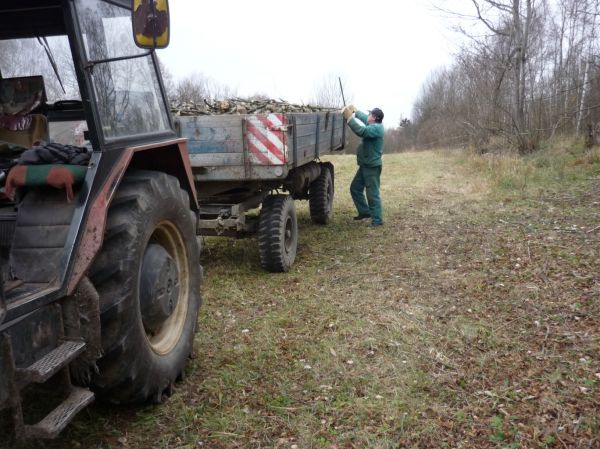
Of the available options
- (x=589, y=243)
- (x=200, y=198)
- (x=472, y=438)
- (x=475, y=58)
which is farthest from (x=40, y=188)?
(x=475, y=58)

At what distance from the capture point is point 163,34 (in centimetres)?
244

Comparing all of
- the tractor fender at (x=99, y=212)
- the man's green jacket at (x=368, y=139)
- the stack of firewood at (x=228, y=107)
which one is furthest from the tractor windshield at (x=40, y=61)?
the man's green jacket at (x=368, y=139)

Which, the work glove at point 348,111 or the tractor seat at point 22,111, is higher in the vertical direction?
the work glove at point 348,111

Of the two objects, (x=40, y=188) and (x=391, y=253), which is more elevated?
(x=40, y=188)

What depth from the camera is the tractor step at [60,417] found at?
1.92 meters

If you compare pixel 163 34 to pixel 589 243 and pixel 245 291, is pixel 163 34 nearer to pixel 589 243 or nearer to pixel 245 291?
pixel 245 291

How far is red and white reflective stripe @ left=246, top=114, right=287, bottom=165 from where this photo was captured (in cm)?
504

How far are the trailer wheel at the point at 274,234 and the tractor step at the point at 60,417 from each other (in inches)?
126

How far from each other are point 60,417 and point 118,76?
1781mm

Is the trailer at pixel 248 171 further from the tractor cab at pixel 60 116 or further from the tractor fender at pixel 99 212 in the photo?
the tractor fender at pixel 99 212

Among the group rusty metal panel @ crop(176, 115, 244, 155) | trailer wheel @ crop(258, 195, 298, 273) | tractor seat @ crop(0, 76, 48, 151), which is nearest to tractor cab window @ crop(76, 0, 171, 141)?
tractor seat @ crop(0, 76, 48, 151)

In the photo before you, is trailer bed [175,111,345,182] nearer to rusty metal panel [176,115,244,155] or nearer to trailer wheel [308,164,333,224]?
rusty metal panel [176,115,244,155]

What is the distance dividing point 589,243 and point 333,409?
3.94 metres

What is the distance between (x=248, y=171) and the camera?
16.9 feet
